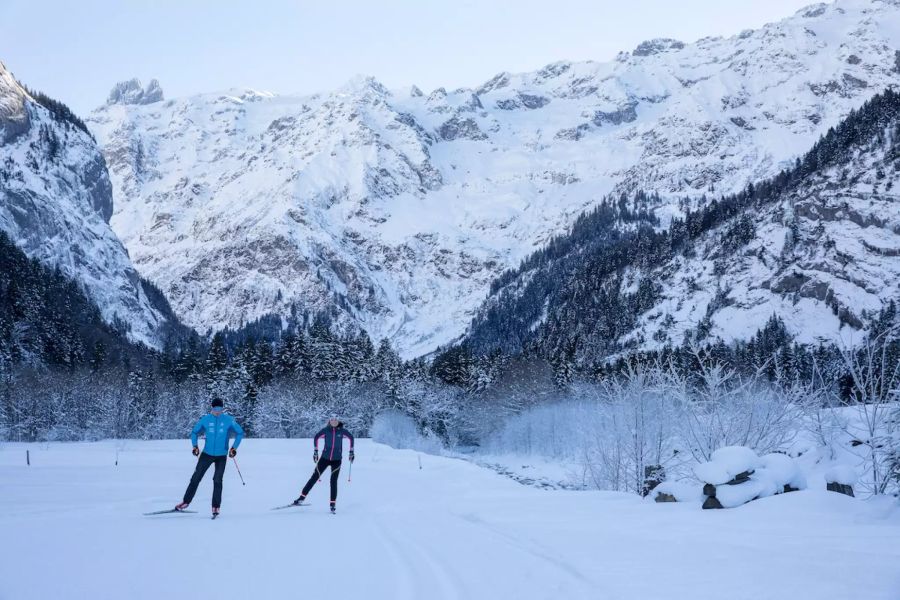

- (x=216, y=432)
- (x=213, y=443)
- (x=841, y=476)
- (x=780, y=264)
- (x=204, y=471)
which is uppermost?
(x=780, y=264)

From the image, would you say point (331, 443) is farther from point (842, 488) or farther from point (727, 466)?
point (842, 488)

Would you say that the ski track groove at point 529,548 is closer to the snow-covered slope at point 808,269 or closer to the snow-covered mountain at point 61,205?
the snow-covered slope at point 808,269

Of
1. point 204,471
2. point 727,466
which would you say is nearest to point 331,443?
point 204,471

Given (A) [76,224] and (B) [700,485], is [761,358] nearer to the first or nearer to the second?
(B) [700,485]

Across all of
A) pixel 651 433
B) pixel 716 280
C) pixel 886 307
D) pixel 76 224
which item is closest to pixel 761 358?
pixel 886 307

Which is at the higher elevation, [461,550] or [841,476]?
[841,476]

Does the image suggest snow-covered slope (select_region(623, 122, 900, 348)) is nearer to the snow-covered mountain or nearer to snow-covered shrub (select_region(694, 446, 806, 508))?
snow-covered shrub (select_region(694, 446, 806, 508))

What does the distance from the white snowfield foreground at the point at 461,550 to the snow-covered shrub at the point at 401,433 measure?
57.7 meters

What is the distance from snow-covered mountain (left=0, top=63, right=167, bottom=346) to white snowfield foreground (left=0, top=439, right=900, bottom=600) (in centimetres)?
13935

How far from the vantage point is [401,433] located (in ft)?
254

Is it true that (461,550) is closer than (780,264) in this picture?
Yes

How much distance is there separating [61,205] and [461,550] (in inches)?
6797

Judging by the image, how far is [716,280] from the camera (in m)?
137

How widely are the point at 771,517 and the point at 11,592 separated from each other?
33.6ft
